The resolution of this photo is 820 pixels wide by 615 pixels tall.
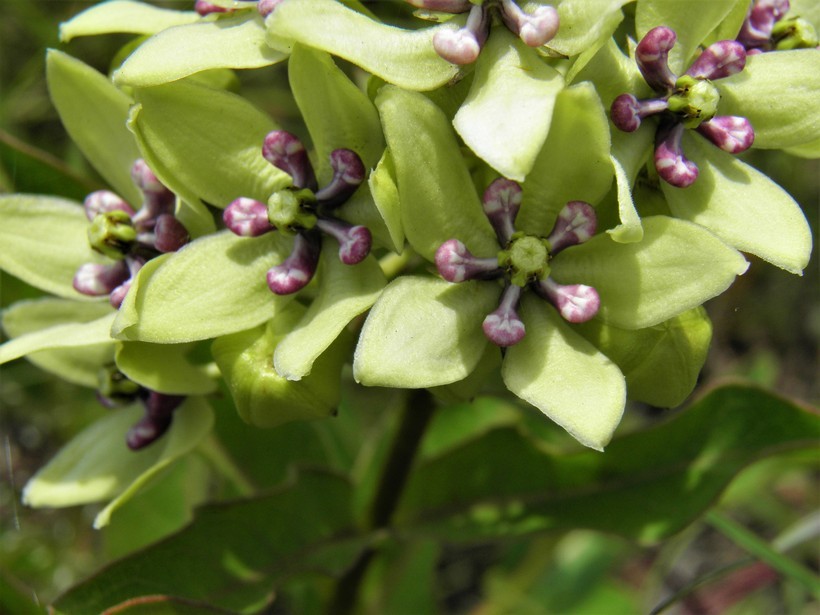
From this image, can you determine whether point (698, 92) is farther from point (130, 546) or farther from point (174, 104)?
point (130, 546)

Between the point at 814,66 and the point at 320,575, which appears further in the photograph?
the point at 320,575

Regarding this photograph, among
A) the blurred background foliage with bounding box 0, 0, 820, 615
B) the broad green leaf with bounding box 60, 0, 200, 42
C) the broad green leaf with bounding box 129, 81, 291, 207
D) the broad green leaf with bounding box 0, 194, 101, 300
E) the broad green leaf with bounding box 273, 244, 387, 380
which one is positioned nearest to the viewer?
the broad green leaf with bounding box 273, 244, 387, 380

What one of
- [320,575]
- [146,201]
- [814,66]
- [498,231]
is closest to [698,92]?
[814,66]

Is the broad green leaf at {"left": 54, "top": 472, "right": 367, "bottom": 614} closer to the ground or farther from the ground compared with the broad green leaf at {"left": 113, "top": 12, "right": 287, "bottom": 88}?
closer to the ground

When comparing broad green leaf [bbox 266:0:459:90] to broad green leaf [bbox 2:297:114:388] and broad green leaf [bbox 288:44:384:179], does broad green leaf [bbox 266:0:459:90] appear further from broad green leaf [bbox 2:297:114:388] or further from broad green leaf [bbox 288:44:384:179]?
broad green leaf [bbox 2:297:114:388]

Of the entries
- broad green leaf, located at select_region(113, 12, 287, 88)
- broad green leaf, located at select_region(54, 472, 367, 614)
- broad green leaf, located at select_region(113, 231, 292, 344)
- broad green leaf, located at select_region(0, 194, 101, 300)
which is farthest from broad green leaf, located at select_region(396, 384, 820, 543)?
broad green leaf, located at select_region(113, 12, 287, 88)

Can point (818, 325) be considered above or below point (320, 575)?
below

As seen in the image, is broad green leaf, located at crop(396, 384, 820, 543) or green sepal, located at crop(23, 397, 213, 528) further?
broad green leaf, located at crop(396, 384, 820, 543)

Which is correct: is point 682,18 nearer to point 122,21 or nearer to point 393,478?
point 122,21
